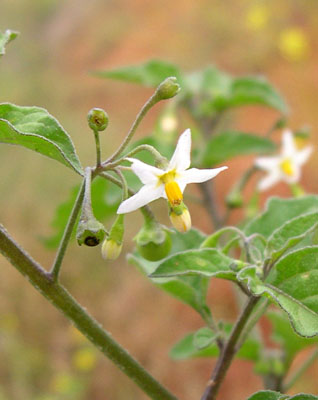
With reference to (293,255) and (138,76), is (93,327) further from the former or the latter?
(138,76)

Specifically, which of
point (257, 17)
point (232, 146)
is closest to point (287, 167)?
point (232, 146)

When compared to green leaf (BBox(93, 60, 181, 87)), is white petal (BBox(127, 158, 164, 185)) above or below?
above

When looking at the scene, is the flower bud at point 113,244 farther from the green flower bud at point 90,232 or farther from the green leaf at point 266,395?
the green leaf at point 266,395

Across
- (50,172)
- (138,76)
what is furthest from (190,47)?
(138,76)

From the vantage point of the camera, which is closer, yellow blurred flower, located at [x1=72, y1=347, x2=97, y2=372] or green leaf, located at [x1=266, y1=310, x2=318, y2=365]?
green leaf, located at [x1=266, y1=310, x2=318, y2=365]

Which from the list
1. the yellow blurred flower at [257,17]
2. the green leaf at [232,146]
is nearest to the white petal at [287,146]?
the green leaf at [232,146]

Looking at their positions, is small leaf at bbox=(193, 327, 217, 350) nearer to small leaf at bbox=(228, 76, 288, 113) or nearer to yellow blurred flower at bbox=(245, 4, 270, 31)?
small leaf at bbox=(228, 76, 288, 113)

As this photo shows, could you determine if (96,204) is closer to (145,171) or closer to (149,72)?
(149,72)

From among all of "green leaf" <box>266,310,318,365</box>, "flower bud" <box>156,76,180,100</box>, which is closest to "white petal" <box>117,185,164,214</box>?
"flower bud" <box>156,76,180,100</box>
